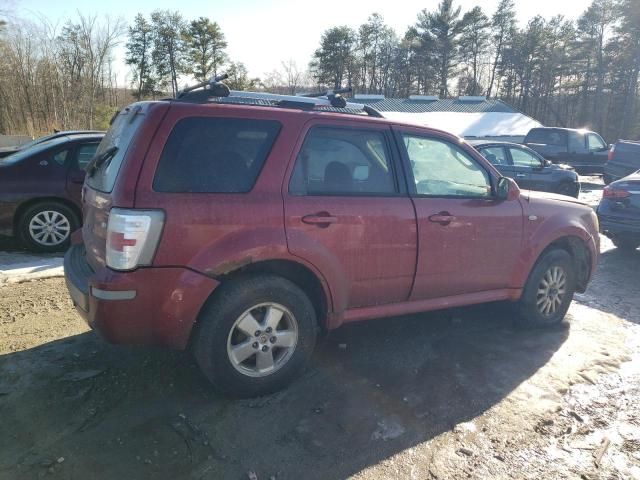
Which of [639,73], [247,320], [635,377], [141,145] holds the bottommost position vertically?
[635,377]

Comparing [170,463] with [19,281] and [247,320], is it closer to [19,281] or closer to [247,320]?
[247,320]

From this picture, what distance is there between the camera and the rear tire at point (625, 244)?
316 inches

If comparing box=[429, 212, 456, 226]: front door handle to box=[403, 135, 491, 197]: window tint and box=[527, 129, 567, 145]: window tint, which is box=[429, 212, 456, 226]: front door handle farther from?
box=[527, 129, 567, 145]: window tint

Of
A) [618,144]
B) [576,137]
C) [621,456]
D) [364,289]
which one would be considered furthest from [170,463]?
[576,137]

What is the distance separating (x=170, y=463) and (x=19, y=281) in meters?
3.76

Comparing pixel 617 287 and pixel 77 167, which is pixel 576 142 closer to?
pixel 617 287

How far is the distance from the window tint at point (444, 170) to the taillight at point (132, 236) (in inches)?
78.5

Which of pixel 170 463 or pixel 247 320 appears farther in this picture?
pixel 247 320

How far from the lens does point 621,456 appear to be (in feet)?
9.17

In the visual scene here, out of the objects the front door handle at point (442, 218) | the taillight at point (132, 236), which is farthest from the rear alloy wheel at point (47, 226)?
the front door handle at point (442, 218)

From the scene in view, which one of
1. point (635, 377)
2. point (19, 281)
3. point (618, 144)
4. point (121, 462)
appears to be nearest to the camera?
point (121, 462)

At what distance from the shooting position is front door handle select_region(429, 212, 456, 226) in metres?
3.67

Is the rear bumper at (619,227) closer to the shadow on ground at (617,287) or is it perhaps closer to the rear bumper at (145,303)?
the shadow on ground at (617,287)

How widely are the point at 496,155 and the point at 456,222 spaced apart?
8454 mm
